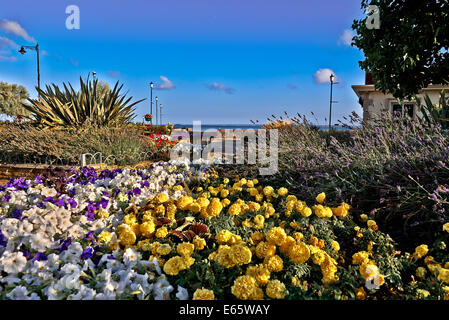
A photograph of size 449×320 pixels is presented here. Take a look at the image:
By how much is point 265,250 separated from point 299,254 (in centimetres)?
21

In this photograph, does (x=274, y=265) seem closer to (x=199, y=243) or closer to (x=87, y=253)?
(x=199, y=243)

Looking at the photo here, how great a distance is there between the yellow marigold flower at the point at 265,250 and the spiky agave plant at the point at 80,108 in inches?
266

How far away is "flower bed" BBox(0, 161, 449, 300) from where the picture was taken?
5.59 ft

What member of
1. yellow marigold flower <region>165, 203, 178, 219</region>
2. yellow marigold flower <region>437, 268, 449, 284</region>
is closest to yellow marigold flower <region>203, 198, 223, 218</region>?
yellow marigold flower <region>165, 203, 178, 219</region>

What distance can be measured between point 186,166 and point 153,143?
3.37 m

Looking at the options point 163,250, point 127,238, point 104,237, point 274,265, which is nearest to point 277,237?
point 274,265

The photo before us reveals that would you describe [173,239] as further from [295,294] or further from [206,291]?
[295,294]

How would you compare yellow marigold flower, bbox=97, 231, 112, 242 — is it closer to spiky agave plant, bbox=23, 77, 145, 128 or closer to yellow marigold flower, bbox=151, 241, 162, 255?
yellow marigold flower, bbox=151, 241, 162, 255

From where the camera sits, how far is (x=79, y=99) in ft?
27.3

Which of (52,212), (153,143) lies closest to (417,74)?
(153,143)

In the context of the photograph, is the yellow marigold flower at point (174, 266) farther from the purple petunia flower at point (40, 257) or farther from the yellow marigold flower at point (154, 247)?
the purple petunia flower at point (40, 257)

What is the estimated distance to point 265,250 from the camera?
1.93 m
